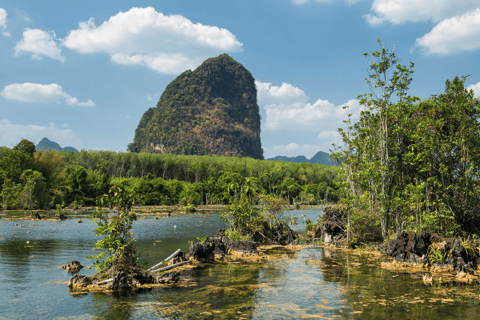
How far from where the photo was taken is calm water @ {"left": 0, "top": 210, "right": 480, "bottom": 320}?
9.46 metres

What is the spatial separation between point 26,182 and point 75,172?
42.5 feet

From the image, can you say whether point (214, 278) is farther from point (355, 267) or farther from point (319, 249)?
point (319, 249)

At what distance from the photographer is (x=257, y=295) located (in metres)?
11.4

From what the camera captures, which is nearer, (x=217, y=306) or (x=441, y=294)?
(x=217, y=306)

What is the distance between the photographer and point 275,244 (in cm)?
2377

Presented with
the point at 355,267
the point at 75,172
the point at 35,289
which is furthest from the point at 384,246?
the point at 75,172

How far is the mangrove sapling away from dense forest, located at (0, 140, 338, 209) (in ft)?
48.6

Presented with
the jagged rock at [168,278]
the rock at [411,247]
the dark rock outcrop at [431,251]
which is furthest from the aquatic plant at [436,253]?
the jagged rock at [168,278]

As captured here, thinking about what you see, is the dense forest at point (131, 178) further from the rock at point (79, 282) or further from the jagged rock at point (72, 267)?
the rock at point (79, 282)

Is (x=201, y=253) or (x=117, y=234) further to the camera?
(x=201, y=253)

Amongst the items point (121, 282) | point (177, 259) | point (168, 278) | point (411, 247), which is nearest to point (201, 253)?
point (177, 259)

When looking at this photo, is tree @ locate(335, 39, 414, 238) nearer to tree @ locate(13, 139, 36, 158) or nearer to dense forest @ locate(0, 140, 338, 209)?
dense forest @ locate(0, 140, 338, 209)

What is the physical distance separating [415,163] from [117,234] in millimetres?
14769

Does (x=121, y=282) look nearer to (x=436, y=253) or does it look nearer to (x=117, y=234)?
(x=117, y=234)
